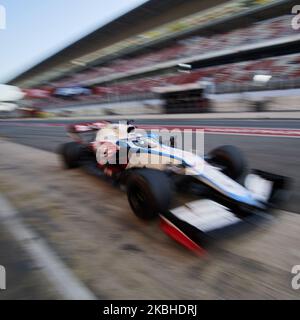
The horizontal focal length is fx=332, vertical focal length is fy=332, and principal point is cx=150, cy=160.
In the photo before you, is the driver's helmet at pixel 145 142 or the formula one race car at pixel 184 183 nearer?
the formula one race car at pixel 184 183

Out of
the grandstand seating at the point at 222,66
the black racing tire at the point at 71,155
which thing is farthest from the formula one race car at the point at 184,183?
the grandstand seating at the point at 222,66

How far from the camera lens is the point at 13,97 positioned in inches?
1484

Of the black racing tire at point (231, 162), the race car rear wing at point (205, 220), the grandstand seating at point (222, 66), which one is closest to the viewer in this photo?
the race car rear wing at point (205, 220)

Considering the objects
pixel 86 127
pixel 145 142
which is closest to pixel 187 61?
pixel 86 127

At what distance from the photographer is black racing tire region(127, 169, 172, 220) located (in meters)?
2.82

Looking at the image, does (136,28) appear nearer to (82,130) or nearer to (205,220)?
(82,130)

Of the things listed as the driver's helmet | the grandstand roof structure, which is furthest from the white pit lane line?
the grandstand roof structure

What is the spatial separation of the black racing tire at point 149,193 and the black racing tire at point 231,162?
1.15 metres

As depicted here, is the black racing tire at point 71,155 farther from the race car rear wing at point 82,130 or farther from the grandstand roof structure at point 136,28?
the grandstand roof structure at point 136,28

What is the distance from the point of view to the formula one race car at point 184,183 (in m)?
2.59

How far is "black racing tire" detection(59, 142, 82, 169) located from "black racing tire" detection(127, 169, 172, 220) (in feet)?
7.64

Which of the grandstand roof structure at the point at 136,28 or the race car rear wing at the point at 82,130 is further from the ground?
the grandstand roof structure at the point at 136,28

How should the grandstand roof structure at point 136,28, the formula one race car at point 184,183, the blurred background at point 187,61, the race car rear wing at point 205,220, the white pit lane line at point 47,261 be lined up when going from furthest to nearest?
the grandstand roof structure at point 136,28 < the blurred background at point 187,61 < the formula one race car at point 184,183 < the race car rear wing at point 205,220 < the white pit lane line at point 47,261

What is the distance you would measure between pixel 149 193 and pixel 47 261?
960mm
